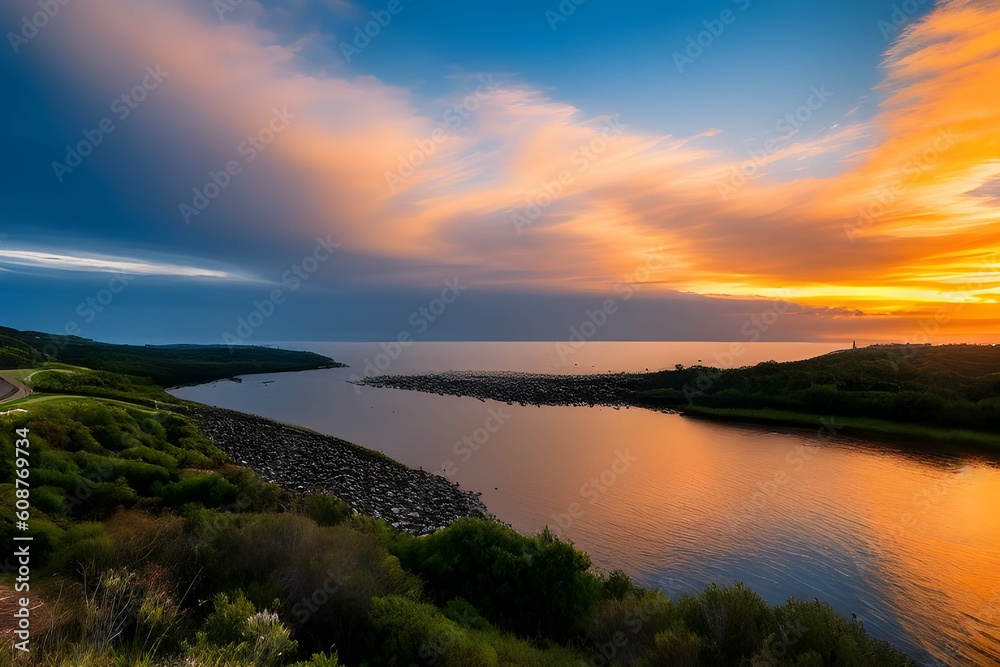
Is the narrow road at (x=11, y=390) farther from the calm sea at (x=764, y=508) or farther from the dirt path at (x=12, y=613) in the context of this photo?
the dirt path at (x=12, y=613)

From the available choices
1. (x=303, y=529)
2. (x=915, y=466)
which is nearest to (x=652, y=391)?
(x=915, y=466)

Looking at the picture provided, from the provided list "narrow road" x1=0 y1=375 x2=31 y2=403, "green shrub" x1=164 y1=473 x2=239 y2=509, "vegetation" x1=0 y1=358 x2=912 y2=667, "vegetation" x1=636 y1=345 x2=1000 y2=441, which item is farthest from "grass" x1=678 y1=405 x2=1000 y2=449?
"narrow road" x1=0 y1=375 x2=31 y2=403

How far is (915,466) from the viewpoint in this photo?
82.6 feet

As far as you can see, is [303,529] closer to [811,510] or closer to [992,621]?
[992,621]

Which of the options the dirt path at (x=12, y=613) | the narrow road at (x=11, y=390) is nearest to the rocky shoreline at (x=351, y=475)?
the narrow road at (x=11, y=390)

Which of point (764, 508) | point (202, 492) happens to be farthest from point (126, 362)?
point (764, 508)

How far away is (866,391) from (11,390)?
62540 millimetres

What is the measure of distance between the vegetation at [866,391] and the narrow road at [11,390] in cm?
5085

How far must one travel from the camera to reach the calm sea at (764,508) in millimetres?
12258

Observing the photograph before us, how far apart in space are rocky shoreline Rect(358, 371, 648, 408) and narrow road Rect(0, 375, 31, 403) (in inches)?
1582

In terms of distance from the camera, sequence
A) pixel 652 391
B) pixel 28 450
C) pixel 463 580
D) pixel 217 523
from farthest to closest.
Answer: pixel 652 391
pixel 28 450
pixel 463 580
pixel 217 523

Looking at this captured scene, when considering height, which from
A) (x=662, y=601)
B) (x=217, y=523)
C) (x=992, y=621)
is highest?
(x=217, y=523)

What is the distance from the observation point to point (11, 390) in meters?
23.0

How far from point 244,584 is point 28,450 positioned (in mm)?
9670
